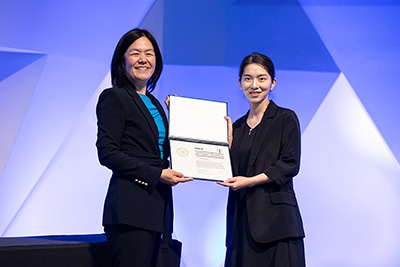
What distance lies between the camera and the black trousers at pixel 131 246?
6.03 feet

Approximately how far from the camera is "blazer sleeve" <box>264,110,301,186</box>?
2145 mm

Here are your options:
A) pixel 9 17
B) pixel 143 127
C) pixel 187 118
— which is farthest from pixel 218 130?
pixel 9 17

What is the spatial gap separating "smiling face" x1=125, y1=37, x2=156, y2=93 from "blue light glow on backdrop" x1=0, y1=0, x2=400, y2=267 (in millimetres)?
1887

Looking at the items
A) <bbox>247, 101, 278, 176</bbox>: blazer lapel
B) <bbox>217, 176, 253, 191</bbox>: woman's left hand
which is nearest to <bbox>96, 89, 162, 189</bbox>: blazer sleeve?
<bbox>217, 176, 253, 191</bbox>: woman's left hand

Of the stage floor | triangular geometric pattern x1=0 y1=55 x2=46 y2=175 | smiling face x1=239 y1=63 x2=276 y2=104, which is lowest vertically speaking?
the stage floor

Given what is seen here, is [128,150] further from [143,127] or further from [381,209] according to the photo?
[381,209]

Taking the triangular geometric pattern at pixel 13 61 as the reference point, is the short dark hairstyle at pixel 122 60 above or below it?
below

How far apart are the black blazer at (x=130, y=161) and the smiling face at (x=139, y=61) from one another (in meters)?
0.15

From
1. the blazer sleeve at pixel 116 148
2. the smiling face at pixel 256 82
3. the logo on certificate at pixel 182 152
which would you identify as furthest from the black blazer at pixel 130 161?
the smiling face at pixel 256 82

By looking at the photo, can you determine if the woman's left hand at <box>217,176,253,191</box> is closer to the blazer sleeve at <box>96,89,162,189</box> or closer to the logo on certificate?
the logo on certificate

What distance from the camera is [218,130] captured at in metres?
2.34

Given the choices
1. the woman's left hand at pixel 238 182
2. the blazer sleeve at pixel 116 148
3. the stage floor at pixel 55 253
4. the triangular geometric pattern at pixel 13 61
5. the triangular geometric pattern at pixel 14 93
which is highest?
the triangular geometric pattern at pixel 13 61

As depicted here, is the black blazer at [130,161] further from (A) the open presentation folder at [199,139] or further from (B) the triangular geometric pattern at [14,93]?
(B) the triangular geometric pattern at [14,93]

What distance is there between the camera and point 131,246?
1.84m
